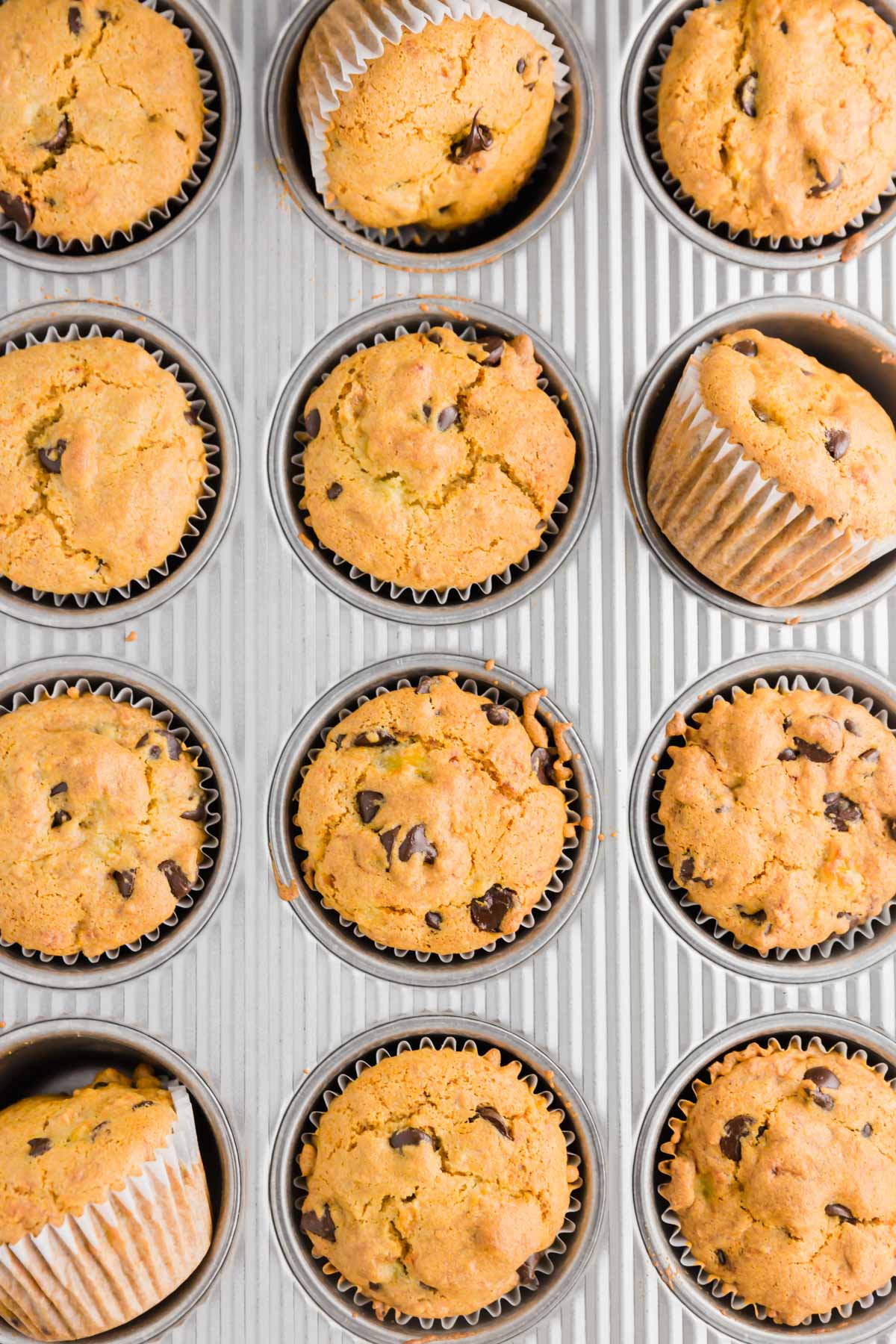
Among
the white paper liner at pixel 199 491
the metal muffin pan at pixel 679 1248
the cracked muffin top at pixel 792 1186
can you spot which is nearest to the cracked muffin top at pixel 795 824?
the metal muffin pan at pixel 679 1248

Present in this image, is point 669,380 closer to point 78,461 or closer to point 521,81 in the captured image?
point 521,81

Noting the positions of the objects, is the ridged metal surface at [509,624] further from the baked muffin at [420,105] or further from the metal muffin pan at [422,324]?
the baked muffin at [420,105]

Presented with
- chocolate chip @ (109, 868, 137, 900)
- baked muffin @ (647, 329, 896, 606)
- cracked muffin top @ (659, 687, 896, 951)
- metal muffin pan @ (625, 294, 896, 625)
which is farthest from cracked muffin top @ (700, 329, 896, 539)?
chocolate chip @ (109, 868, 137, 900)

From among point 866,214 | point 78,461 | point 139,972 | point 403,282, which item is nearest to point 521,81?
point 403,282

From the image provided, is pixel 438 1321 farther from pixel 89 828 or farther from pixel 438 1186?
pixel 89 828

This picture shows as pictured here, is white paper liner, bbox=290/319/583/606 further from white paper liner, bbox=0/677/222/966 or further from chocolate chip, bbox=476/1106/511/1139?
chocolate chip, bbox=476/1106/511/1139

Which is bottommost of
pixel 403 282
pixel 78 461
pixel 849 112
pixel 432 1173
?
pixel 432 1173
